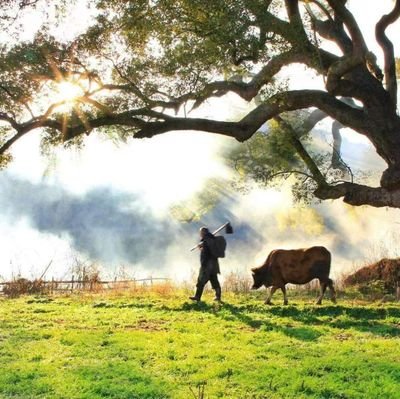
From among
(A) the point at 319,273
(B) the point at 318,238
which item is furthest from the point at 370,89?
(B) the point at 318,238

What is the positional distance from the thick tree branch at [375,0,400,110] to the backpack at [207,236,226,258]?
5.84 m

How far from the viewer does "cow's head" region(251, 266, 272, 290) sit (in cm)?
1814

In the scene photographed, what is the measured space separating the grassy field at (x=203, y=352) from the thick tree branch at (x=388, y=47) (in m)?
5.47

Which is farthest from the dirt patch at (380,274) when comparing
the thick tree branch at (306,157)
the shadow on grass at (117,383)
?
the shadow on grass at (117,383)

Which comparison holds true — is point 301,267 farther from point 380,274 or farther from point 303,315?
point 380,274

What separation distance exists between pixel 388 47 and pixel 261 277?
7199 mm

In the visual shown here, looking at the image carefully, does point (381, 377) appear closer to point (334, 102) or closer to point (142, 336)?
point (142, 336)

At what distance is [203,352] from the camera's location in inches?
382

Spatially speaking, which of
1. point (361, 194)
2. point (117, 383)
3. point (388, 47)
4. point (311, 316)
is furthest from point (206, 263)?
point (117, 383)

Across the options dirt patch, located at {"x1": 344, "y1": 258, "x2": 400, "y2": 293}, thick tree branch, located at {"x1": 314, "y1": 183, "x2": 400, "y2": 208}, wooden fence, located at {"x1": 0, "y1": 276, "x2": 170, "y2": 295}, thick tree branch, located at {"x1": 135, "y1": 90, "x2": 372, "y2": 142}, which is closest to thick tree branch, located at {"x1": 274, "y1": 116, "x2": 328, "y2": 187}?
thick tree branch, located at {"x1": 314, "y1": 183, "x2": 400, "y2": 208}

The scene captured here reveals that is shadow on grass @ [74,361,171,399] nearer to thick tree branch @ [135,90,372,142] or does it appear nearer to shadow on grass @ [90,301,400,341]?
shadow on grass @ [90,301,400,341]

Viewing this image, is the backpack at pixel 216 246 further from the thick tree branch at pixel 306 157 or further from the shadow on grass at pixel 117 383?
the shadow on grass at pixel 117 383

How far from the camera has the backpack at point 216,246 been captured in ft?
57.5

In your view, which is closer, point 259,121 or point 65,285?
point 259,121
